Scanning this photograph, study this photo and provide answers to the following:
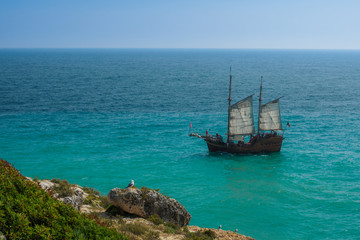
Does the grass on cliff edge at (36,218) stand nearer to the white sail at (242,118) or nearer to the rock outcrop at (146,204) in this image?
the rock outcrop at (146,204)

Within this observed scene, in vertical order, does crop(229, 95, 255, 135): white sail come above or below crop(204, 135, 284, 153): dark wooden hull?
above

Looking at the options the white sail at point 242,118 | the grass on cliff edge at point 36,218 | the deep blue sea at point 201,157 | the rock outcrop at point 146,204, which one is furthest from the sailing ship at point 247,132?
the grass on cliff edge at point 36,218

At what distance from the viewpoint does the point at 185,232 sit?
69.5ft

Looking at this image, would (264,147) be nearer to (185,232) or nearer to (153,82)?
(185,232)

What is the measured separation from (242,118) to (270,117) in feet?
16.6

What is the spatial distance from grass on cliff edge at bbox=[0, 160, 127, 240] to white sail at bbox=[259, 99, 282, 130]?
149 ft

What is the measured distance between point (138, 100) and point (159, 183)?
175 feet

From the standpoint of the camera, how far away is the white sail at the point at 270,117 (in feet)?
186

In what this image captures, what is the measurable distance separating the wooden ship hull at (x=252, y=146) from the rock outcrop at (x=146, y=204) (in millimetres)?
32026

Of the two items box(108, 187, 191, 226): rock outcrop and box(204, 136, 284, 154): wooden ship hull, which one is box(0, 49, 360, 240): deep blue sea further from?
box(108, 187, 191, 226): rock outcrop

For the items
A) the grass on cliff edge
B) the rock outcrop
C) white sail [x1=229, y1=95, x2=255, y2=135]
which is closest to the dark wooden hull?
white sail [x1=229, y1=95, x2=255, y2=135]

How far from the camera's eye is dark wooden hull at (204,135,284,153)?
179ft

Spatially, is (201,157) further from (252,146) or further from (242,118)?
(242,118)

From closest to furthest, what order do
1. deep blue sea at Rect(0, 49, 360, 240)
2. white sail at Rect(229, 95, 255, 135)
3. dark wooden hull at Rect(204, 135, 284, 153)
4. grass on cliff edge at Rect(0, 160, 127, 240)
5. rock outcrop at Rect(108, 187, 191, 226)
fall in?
grass on cliff edge at Rect(0, 160, 127, 240), rock outcrop at Rect(108, 187, 191, 226), deep blue sea at Rect(0, 49, 360, 240), dark wooden hull at Rect(204, 135, 284, 153), white sail at Rect(229, 95, 255, 135)
